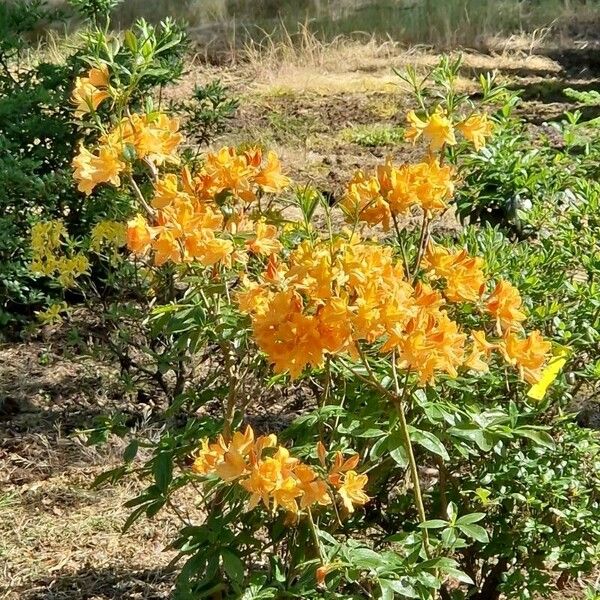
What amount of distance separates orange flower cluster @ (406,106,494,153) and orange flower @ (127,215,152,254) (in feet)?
1.81

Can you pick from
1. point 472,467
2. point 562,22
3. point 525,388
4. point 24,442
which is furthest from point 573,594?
point 562,22

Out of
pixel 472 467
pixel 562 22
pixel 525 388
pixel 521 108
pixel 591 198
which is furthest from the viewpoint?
pixel 562 22

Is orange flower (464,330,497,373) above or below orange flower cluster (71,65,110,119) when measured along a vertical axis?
below

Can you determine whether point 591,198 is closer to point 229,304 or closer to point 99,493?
point 229,304

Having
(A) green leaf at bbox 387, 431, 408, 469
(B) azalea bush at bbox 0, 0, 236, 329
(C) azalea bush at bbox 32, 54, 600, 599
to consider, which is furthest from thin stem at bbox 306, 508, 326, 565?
(B) azalea bush at bbox 0, 0, 236, 329

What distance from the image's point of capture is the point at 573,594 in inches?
113

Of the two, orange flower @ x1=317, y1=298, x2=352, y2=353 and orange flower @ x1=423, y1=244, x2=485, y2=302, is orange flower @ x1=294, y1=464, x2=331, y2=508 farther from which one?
orange flower @ x1=423, y1=244, x2=485, y2=302

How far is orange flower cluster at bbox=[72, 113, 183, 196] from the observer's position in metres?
2.08

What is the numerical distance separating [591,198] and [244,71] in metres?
7.49

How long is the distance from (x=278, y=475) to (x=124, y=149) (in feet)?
2.42

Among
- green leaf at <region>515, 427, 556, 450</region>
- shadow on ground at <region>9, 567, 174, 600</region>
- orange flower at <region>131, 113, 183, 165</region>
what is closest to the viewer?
green leaf at <region>515, 427, 556, 450</region>

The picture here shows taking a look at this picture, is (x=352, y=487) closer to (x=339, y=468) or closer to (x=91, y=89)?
(x=339, y=468)

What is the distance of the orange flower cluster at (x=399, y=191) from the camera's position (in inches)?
77.0

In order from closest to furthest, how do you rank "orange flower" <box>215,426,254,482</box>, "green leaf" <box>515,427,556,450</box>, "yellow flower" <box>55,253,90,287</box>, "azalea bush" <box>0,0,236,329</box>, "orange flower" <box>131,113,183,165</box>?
"orange flower" <box>215,426,254,482</box> → "green leaf" <box>515,427,556,450</box> → "orange flower" <box>131,113,183,165</box> → "yellow flower" <box>55,253,90,287</box> → "azalea bush" <box>0,0,236,329</box>
